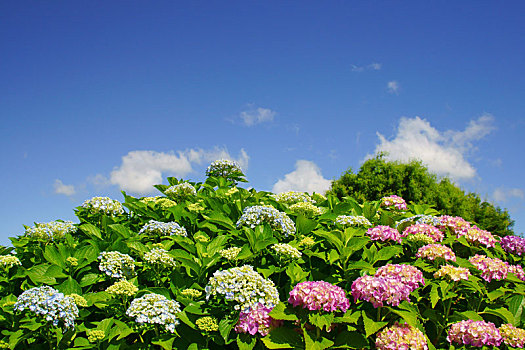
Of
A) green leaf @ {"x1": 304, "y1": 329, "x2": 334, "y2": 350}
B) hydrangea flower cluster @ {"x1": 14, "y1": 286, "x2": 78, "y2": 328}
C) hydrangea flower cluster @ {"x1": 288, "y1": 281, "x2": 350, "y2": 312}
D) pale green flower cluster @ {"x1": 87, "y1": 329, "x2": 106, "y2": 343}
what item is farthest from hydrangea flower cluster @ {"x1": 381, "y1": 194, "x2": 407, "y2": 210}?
hydrangea flower cluster @ {"x1": 14, "y1": 286, "x2": 78, "y2": 328}

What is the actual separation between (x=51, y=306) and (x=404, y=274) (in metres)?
2.91

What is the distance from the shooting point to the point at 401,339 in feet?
10.7

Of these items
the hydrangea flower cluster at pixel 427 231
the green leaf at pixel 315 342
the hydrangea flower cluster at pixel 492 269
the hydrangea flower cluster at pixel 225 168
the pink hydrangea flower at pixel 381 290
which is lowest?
the green leaf at pixel 315 342

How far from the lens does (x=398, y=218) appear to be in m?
5.20

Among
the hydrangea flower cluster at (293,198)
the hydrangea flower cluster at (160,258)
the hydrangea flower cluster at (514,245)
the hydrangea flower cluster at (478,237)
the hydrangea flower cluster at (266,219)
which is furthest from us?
the hydrangea flower cluster at (293,198)

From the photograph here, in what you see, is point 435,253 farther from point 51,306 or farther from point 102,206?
point 102,206

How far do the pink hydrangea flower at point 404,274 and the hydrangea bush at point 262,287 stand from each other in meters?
0.01

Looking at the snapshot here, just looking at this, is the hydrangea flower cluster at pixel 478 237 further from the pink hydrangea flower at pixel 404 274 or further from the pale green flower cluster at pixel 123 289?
the pale green flower cluster at pixel 123 289

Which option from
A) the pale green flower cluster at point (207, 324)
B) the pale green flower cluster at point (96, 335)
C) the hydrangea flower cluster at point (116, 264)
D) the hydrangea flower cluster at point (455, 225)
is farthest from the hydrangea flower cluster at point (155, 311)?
the hydrangea flower cluster at point (455, 225)

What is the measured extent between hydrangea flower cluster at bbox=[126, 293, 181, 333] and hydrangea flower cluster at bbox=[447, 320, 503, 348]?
2.35 metres

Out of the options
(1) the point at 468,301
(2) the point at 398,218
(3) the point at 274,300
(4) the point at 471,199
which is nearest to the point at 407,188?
(4) the point at 471,199

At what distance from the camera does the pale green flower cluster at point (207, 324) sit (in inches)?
124

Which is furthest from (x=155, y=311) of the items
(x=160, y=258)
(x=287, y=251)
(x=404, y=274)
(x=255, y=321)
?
(x=404, y=274)

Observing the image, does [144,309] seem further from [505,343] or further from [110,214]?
[505,343]
